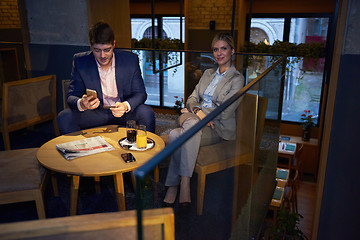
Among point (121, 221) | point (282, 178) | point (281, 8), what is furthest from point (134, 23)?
point (121, 221)

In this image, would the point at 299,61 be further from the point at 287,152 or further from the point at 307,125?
the point at 287,152

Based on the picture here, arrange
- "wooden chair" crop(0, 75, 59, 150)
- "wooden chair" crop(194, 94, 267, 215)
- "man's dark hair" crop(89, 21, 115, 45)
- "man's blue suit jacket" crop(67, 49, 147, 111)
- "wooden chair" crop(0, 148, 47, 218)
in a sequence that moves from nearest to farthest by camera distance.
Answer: "wooden chair" crop(194, 94, 267, 215), "wooden chair" crop(0, 148, 47, 218), "man's dark hair" crop(89, 21, 115, 45), "man's blue suit jacket" crop(67, 49, 147, 111), "wooden chair" crop(0, 75, 59, 150)

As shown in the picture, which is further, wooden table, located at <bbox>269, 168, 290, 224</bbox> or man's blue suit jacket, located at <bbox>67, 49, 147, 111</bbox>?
wooden table, located at <bbox>269, 168, 290, 224</bbox>

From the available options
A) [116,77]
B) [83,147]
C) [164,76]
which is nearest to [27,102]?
[116,77]

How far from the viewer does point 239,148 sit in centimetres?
167

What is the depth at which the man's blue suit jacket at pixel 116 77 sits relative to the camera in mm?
2678

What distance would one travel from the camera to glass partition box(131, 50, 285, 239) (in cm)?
83

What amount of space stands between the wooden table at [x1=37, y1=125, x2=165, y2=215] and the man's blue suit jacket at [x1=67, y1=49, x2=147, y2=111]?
48 centimetres

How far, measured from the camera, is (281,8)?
7.54 meters

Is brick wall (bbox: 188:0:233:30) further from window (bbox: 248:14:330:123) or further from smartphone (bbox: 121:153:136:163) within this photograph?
smartphone (bbox: 121:153:136:163)

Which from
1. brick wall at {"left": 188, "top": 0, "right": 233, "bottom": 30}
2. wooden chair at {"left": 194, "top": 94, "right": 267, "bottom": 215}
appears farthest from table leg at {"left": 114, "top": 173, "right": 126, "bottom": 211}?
brick wall at {"left": 188, "top": 0, "right": 233, "bottom": 30}

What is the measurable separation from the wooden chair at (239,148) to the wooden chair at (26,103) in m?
2.28

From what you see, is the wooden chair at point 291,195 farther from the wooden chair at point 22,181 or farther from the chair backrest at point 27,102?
the wooden chair at point 22,181

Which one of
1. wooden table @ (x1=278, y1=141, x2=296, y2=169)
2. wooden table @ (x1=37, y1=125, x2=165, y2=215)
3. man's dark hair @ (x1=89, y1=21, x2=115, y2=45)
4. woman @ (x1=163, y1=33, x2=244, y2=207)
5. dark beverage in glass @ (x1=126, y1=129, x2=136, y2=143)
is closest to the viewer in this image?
woman @ (x1=163, y1=33, x2=244, y2=207)
